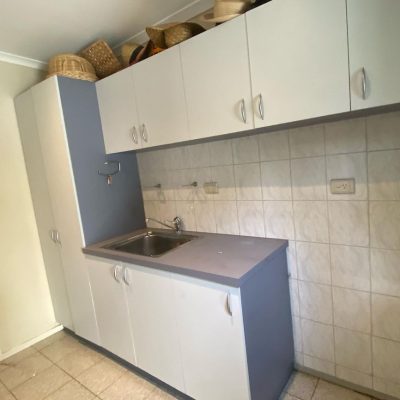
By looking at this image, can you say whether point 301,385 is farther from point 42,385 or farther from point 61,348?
point 61,348

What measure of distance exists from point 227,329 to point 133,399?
2.85 feet

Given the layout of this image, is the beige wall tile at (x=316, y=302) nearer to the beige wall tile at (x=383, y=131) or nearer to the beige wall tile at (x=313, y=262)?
the beige wall tile at (x=313, y=262)

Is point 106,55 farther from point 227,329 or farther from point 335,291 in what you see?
point 335,291

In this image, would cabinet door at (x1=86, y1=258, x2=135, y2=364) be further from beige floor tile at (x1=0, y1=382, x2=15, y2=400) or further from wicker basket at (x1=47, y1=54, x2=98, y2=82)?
wicker basket at (x1=47, y1=54, x2=98, y2=82)

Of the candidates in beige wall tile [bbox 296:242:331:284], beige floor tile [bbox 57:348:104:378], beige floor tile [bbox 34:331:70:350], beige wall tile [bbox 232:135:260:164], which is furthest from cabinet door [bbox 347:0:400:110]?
beige floor tile [bbox 34:331:70:350]

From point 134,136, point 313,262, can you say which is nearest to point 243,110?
point 134,136

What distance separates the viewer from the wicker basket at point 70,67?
1833mm

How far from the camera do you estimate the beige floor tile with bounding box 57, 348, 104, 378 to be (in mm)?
1899

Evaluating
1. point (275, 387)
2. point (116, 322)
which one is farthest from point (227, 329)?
point (116, 322)

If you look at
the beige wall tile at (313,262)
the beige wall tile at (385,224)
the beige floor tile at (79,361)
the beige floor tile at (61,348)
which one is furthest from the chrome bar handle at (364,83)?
the beige floor tile at (61,348)

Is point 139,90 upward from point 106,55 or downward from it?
downward

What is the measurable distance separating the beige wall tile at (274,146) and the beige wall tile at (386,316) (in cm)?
87

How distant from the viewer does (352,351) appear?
1479 mm

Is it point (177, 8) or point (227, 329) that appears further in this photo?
point (177, 8)
